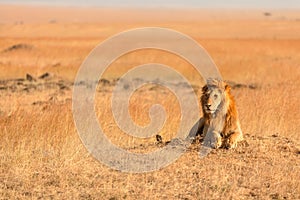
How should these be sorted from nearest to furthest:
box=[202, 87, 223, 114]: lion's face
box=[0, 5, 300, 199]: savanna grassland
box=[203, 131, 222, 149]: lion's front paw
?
1. box=[0, 5, 300, 199]: savanna grassland
2. box=[202, 87, 223, 114]: lion's face
3. box=[203, 131, 222, 149]: lion's front paw

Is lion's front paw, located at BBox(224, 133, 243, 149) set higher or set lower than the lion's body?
lower

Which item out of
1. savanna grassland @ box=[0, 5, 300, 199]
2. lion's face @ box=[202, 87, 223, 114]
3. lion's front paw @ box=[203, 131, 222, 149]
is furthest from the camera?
lion's front paw @ box=[203, 131, 222, 149]

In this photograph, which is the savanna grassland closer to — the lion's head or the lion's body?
the lion's body

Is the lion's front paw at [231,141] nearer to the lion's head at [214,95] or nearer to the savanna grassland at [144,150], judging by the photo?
the savanna grassland at [144,150]

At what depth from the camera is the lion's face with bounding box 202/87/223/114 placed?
8.40 m

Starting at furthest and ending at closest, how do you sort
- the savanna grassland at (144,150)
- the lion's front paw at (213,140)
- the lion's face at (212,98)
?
the lion's front paw at (213,140)
the lion's face at (212,98)
the savanna grassland at (144,150)

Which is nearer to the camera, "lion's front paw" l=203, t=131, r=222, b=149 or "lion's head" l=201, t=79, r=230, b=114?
"lion's head" l=201, t=79, r=230, b=114

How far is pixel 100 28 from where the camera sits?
82.7 m

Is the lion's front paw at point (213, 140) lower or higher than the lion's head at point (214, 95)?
lower

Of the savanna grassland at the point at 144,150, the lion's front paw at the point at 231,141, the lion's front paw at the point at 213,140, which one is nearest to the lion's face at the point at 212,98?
the lion's front paw at the point at 213,140

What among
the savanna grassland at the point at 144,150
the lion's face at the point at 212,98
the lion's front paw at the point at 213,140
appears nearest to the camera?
the savanna grassland at the point at 144,150

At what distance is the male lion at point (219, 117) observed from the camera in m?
8.44

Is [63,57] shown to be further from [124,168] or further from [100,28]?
[100,28]

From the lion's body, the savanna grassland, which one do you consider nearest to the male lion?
the lion's body
